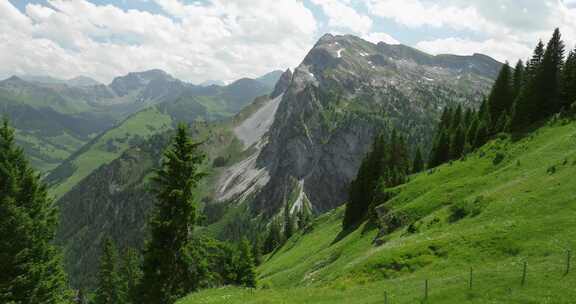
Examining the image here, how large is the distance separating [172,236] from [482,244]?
22.5 metres

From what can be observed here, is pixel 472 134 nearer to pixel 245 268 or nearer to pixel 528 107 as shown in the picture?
pixel 528 107

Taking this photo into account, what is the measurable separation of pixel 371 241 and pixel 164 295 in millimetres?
27865

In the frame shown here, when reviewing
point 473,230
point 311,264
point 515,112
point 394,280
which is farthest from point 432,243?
point 515,112

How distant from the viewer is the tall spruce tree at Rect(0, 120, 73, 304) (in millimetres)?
23891

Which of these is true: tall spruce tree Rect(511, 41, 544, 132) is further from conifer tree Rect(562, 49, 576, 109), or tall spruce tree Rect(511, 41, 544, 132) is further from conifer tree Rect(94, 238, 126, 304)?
conifer tree Rect(94, 238, 126, 304)

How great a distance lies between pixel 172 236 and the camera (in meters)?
29.3

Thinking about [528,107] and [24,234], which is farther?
[528,107]

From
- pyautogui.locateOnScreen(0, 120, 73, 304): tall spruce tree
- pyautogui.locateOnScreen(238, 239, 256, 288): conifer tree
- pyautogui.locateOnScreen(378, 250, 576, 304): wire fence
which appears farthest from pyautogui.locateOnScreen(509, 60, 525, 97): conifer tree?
pyautogui.locateOnScreen(0, 120, 73, 304): tall spruce tree

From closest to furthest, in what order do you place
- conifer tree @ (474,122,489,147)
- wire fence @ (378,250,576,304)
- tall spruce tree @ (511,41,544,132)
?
wire fence @ (378,250,576,304), tall spruce tree @ (511,41,544,132), conifer tree @ (474,122,489,147)

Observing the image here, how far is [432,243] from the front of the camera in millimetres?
31266

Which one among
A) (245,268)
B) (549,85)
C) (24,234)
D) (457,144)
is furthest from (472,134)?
(24,234)

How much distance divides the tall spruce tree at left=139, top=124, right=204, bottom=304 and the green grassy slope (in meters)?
4.03

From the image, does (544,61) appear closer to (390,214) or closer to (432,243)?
(390,214)

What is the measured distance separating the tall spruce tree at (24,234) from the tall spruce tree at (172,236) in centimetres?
643
